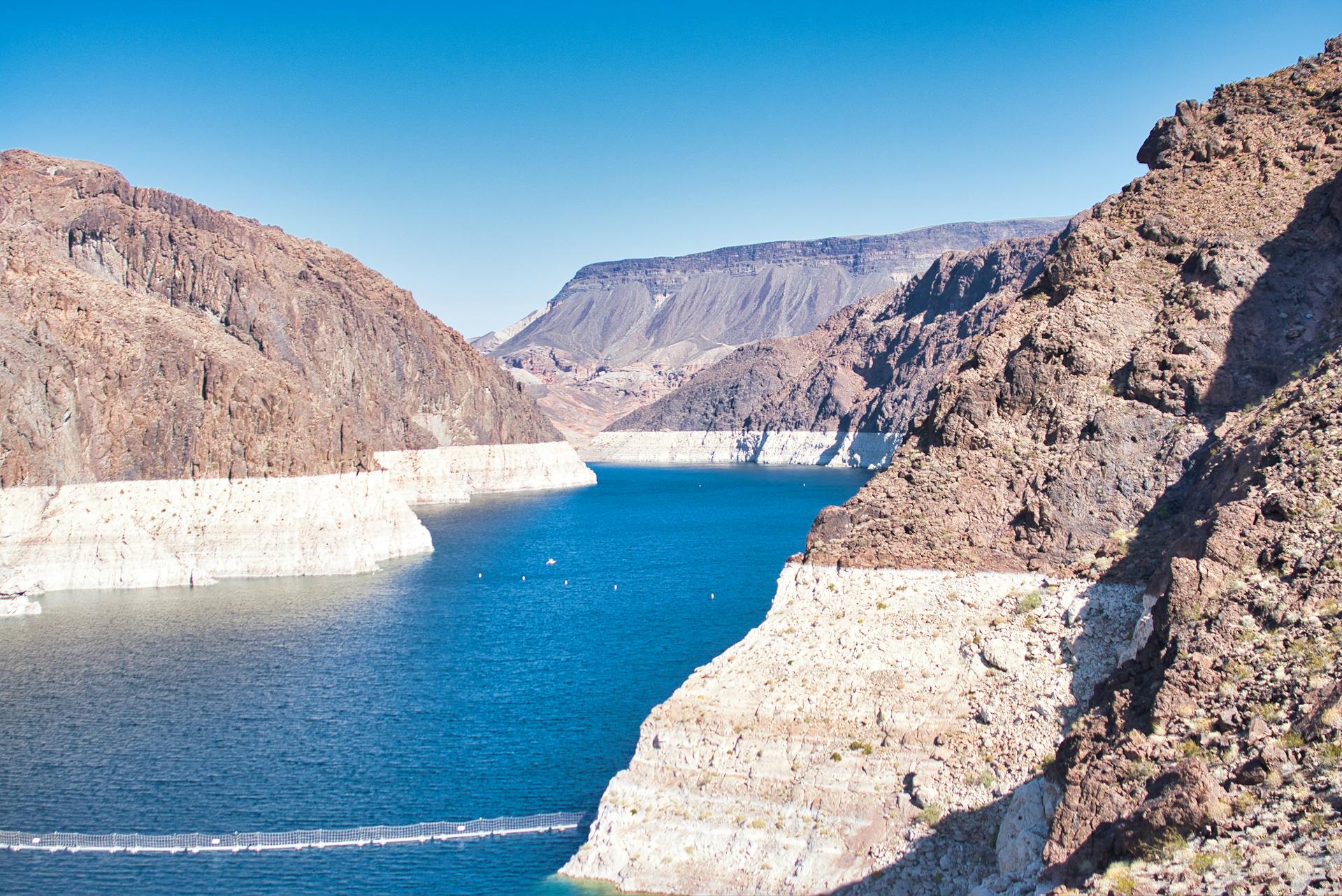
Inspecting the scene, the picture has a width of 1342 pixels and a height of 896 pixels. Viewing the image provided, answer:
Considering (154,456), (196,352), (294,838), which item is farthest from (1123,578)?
(196,352)

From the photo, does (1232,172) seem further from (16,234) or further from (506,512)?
(506,512)

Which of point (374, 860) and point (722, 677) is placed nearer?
point (722, 677)

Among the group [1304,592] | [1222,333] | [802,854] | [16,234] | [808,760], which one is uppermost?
[16,234]

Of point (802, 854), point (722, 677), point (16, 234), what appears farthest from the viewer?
point (16, 234)

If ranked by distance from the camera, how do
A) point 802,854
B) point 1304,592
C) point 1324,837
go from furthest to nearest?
point 802,854 < point 1304,592 < point 1324,837

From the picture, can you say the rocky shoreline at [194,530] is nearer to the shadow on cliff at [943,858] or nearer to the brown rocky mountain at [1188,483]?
the brown rocky mountain at [1188,483]

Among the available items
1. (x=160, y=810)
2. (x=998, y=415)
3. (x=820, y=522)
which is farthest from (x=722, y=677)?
(x=160, y=810)

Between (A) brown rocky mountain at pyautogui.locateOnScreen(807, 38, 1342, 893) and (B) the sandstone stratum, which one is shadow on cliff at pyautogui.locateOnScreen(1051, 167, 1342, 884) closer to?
(A) brown rocky mountain at pyautogui.locateOnScreen(807, 38, 1342, 893)

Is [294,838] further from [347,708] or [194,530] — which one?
[194,530]

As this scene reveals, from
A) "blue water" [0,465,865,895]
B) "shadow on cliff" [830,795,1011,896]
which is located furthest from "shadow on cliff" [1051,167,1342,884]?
"blue water" [0,465,865,895]
